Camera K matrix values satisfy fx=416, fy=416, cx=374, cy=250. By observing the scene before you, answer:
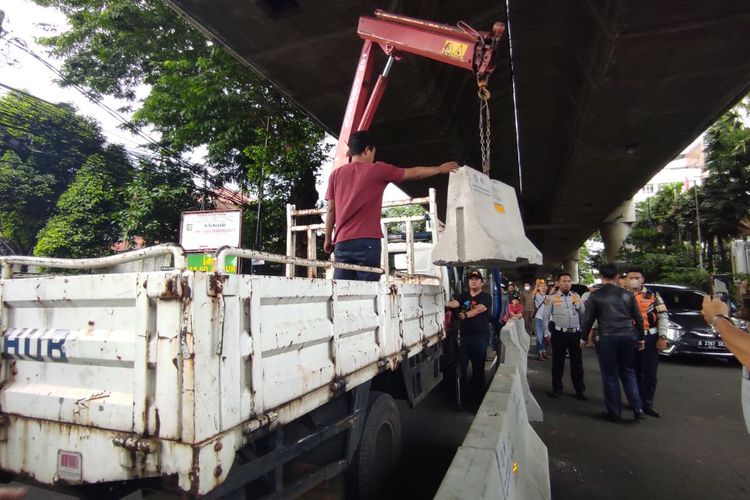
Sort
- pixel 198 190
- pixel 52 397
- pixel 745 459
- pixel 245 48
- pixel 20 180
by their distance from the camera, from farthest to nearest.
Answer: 1. pixel 20 180
2. pixel 198 190
3. pixel 245 48
4. pixel 745 459
5. pixel 52 397

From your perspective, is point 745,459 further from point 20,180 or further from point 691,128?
point 20,180

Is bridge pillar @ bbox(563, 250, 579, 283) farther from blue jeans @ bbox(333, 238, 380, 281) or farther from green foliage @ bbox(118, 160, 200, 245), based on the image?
blue jeans @ bbox(333, 238, 380, 281)

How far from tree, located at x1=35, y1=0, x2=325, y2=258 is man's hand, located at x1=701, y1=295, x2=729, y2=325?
8554 millimetres

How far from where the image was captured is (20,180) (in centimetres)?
1459

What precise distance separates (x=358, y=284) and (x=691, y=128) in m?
10.5

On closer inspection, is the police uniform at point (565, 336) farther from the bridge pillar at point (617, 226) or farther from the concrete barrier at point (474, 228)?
the bridge pillar at point (617, 226)

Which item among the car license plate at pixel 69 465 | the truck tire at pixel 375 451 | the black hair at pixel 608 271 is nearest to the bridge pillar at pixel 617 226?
the black hair at pixel 608 271

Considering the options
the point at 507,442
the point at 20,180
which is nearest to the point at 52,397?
the point at 507,442

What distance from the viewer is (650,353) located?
543cm

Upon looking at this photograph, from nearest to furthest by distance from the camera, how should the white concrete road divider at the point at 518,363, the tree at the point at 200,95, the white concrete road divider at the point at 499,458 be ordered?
the white concrete road divider at the point at 499,458, the white concrete road divider at the point at 518,363, the tree at the point at 200,95

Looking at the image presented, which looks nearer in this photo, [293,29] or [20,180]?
[293,29]

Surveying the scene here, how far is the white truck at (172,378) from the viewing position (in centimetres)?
147

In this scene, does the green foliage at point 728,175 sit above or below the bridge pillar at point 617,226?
above

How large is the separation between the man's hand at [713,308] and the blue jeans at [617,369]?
3190 mm
